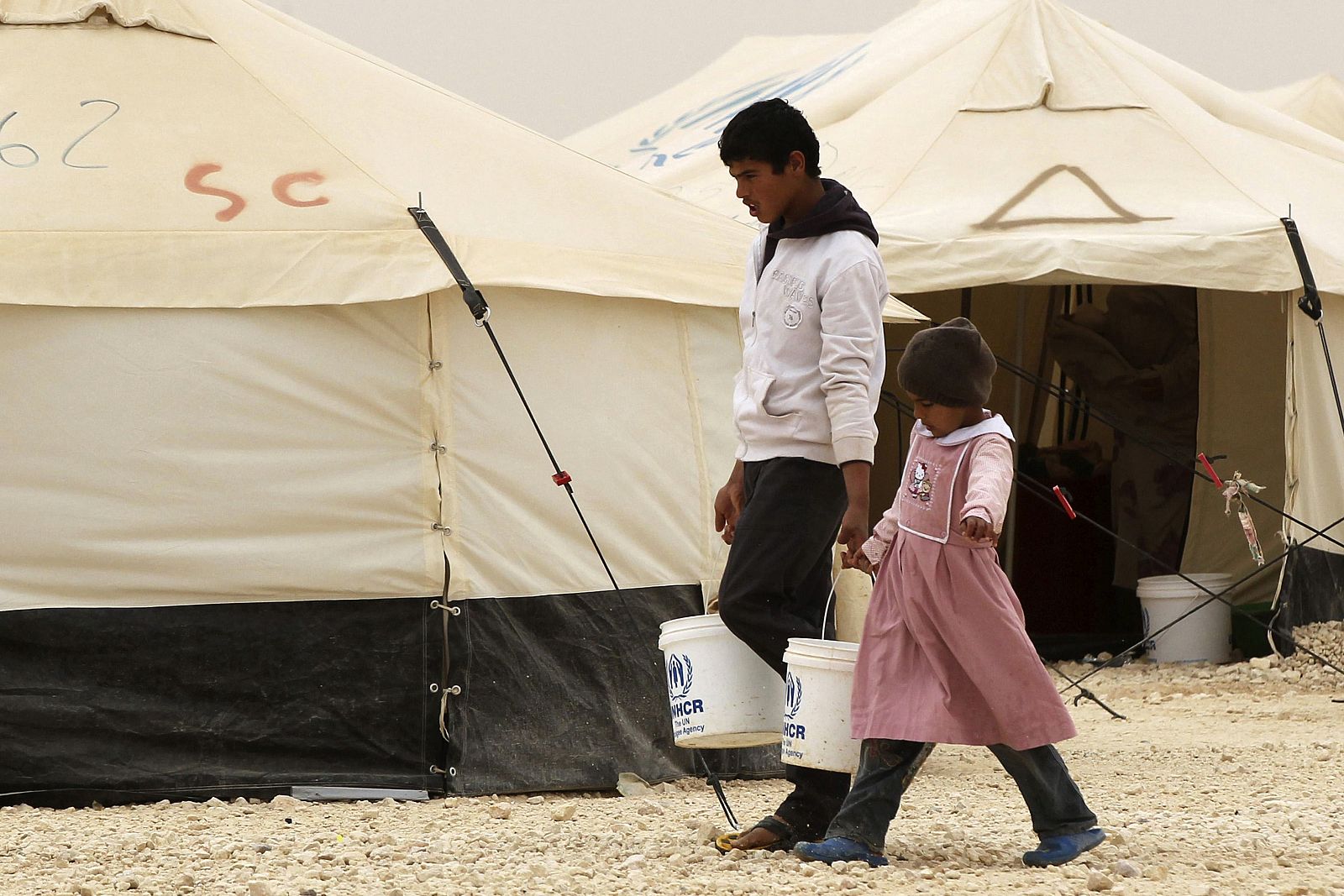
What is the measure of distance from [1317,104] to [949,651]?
9.27 metres

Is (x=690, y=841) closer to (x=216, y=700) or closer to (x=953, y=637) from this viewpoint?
(x=953, y=637)

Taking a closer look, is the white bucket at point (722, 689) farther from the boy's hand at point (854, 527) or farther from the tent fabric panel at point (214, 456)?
the tent fabric panel at point (214, 456)

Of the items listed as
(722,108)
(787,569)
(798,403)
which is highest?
(722,108)

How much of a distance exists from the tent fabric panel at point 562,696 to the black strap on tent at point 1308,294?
334 centimetres

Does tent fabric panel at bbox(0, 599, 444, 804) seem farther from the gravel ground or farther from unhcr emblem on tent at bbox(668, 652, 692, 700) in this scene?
unhcr emblem on tent at bbox(668, 652, 692, 700)

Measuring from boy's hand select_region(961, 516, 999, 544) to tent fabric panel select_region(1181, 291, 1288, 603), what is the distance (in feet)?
19.8

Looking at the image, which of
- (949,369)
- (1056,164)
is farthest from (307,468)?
(1056,164)

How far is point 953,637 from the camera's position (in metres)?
3.21

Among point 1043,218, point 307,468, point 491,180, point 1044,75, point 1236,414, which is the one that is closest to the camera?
point 307,468

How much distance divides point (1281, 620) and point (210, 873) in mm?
4995

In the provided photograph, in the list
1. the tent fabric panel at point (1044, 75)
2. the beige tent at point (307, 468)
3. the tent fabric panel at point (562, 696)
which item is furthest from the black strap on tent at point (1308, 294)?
the tent fabric panel at point (562, 696)

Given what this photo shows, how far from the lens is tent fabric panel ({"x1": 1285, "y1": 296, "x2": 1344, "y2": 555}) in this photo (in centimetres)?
700

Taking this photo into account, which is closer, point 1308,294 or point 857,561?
point 857,561

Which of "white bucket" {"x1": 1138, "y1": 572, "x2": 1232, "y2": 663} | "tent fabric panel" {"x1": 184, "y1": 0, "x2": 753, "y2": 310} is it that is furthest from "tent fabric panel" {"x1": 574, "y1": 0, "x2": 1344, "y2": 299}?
"tent fabric panel" {"x1": 184, "y1": 0, "x2": 753, "y2": 310}
